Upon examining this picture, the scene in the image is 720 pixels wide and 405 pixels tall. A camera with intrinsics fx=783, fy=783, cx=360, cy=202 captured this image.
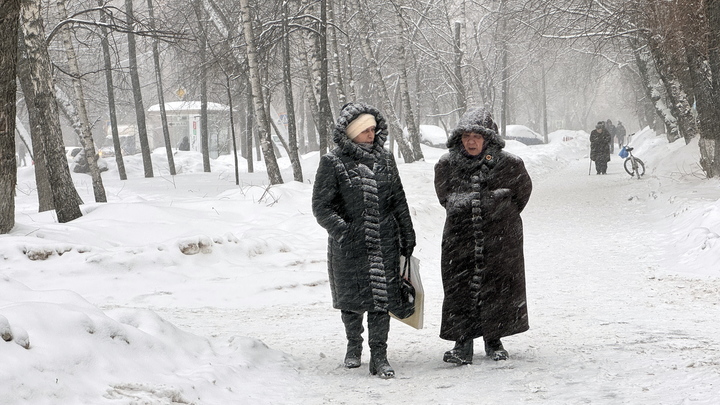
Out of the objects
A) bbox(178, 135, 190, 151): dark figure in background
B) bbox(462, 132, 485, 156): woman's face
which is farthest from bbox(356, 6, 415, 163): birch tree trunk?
bbox(178, 135, 190, 151): dark figure in background

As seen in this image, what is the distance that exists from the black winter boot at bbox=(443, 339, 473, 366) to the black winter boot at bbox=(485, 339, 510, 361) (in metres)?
0.14

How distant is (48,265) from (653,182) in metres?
14.4

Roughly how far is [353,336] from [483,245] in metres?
1.10

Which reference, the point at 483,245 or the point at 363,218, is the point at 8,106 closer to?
the point at 363,218

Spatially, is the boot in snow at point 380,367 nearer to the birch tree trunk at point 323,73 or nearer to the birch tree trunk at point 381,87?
the birch tree trunk at point 323,73

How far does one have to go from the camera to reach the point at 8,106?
8.48 metres

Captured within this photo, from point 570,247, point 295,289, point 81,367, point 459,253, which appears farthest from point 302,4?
point 81,367

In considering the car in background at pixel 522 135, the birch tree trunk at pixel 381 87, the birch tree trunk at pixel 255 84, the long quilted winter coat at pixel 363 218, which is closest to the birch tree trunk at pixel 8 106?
the long quilted winter coat at pixel 363 218

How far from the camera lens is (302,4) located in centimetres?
1992

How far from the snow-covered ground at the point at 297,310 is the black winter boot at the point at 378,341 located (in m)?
0.11

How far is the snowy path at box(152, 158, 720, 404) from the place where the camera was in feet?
14.4

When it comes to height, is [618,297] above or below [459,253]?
below

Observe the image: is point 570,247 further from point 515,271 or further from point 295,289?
point 515,271

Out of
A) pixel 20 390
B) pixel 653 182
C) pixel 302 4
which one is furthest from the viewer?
pixel 302 4
